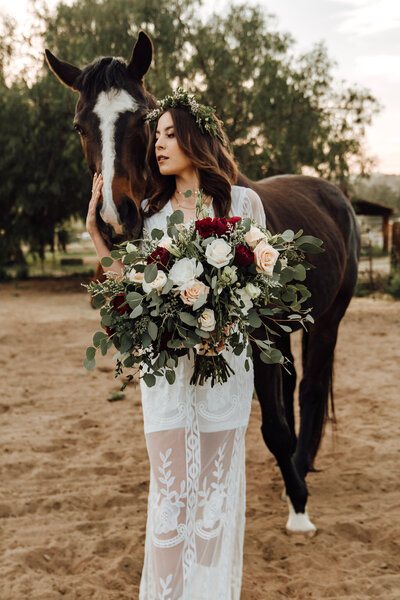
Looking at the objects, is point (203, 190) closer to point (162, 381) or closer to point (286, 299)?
point (286, 299)

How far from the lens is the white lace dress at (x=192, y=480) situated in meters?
2.04

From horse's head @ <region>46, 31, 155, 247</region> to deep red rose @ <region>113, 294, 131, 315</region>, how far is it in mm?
632

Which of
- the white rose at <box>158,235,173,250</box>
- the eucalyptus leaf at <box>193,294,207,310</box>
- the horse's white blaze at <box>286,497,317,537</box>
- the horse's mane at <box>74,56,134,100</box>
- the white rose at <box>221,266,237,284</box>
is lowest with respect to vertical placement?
the horse's white blaze at <box>286,497,317,537</box>

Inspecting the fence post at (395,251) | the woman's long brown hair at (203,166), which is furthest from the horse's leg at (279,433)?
the fence post at (395,251)

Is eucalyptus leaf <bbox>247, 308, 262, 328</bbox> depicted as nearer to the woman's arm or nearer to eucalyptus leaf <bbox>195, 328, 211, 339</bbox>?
eucalyptus leaf <bbox>195, 328, 211, 339</bbox>

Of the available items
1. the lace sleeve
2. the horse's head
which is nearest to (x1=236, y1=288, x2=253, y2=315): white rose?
the lace sleeve

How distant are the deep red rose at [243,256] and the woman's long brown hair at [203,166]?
0.44 metres

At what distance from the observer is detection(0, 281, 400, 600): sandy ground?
2633 mm

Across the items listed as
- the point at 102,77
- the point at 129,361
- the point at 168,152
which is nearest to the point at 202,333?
the point at 129,361

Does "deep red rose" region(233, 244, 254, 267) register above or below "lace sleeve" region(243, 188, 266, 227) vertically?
below

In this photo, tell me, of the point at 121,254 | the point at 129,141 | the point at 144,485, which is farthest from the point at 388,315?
the point at 121,254

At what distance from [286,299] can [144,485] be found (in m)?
2.26

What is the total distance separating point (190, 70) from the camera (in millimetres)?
11867

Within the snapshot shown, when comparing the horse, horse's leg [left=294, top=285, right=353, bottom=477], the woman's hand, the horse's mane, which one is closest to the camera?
the woman's hand
